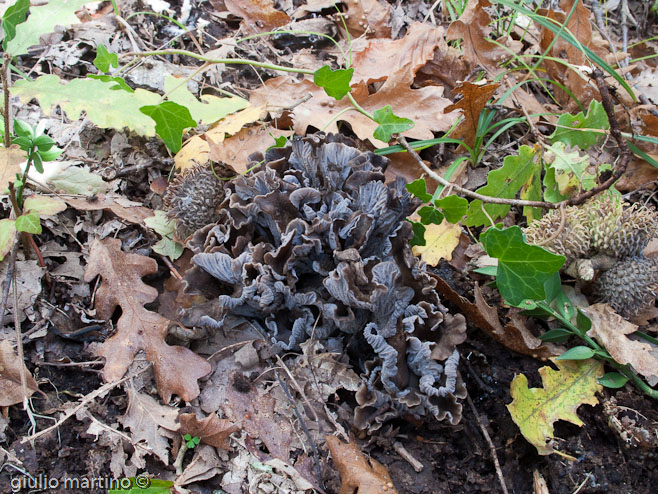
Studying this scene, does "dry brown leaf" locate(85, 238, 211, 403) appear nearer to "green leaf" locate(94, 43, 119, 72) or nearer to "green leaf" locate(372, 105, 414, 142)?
"green leaf" locate(94, 43, 119, 72)

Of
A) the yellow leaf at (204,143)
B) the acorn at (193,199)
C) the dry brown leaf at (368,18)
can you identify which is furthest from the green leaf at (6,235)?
the dry brown leaf at (368,18)

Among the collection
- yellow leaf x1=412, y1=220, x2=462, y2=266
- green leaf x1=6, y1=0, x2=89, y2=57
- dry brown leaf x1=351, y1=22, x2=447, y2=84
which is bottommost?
yellow leaf x1=412, y1=220, x2=462, y2=266

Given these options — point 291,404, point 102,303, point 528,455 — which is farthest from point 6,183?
point 528,455

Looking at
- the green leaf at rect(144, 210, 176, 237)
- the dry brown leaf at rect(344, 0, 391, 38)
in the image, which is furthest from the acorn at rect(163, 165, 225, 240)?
the dry brown leaf at rect(344, 0, 391, 38)

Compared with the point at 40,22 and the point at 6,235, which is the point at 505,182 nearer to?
the point at 6,235

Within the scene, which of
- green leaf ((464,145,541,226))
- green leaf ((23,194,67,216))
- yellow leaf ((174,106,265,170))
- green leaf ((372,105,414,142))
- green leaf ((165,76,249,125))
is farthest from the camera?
green leaf ((165,76,249,125))

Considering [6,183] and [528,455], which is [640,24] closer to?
[528,455]

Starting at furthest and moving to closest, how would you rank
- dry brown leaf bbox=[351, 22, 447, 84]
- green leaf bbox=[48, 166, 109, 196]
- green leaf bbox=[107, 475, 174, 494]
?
dry brown leaf bbox=[351, 22, 447, 84]
green leaf bbox=[48, 166, 109, 196]
green leaf bbox=[107, 475, 174, 494]
